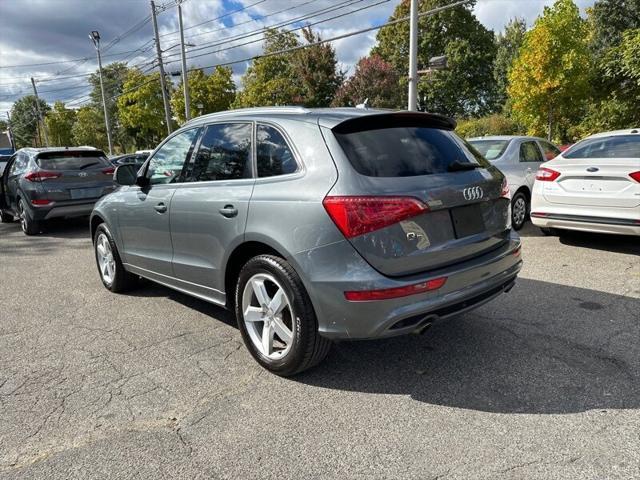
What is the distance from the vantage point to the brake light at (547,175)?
6.34 metres

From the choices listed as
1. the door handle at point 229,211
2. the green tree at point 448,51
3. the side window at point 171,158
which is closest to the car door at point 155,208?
the side window at point 171,158

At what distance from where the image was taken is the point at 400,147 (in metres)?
2.95

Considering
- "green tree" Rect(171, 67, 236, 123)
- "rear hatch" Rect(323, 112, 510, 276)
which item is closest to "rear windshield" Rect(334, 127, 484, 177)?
"rear hatch" Rect(323, 112, 510, 276)

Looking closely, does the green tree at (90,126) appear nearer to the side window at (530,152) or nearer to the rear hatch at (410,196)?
the side window at (530,152)

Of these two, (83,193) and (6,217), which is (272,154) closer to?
(83,193)

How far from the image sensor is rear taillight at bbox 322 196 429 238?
2.57 metres

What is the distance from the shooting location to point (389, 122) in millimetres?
3051

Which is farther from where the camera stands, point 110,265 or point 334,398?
point 110,265

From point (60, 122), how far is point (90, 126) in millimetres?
10973

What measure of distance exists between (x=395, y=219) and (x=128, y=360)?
2.28 metres

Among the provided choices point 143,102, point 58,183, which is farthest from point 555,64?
point 143,102

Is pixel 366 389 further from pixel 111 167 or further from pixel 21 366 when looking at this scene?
pixel 111 167

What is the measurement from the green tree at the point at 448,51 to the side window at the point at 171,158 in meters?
42.0

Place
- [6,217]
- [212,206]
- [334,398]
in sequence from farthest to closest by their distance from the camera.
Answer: [6,217], [212,206], [334,398]
